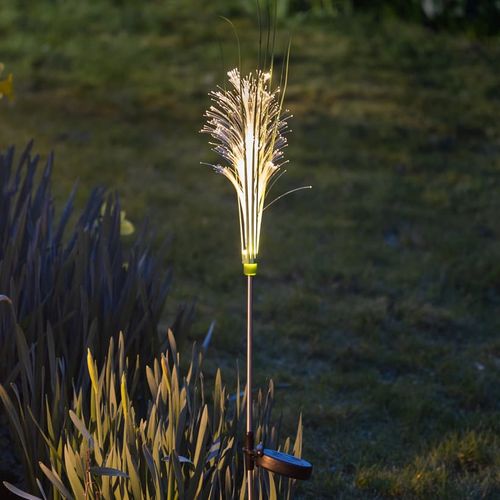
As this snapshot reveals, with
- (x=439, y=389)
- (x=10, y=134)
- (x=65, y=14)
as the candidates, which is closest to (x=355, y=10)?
(x=65, y=14)

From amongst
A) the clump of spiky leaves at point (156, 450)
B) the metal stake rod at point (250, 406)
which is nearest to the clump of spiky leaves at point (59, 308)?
the clump of spiky leaves at point (156, 450)

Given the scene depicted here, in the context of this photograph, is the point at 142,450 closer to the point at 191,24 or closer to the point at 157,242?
the point at 157,242

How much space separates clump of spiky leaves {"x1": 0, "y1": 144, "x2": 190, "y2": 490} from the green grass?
2.97 feet

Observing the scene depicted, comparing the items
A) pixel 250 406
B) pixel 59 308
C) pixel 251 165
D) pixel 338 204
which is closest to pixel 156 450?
pixel 250 406

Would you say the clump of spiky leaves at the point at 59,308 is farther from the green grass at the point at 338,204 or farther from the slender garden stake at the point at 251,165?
the green grass at the point at 338,204

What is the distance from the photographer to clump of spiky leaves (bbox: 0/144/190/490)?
266 centimetres

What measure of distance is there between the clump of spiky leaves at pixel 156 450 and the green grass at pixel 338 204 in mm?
1061

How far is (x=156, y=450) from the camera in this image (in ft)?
7.44

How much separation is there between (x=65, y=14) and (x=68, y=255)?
662 cm

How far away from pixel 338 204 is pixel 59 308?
3.58m

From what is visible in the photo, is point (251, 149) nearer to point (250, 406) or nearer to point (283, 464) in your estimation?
point (250, 406)

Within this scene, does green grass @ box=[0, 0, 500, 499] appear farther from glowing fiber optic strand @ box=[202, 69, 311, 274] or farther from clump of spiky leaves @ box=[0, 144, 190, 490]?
glowing fiber optic strand @ box=[202, 69, 311, 274]

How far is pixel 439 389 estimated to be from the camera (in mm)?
4320

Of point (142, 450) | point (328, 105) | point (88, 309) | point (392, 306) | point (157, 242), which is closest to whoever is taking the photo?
point (142, 450)
